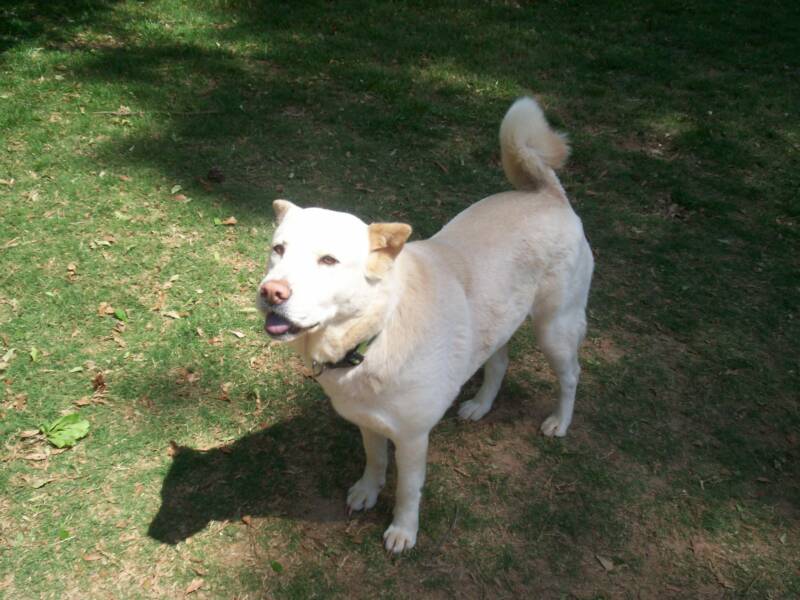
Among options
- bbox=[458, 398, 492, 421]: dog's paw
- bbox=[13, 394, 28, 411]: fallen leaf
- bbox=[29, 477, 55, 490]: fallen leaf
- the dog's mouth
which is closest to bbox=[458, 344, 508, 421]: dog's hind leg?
bbox=[458, 398, 492, 421]: dog's paw

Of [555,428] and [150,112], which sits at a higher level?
[150,112]

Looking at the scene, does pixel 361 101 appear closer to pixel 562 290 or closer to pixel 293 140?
pixel 293 140

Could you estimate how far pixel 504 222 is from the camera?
3041mm

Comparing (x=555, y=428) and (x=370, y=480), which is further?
(x=555, y=428)

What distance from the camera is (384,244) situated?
7.89 feet

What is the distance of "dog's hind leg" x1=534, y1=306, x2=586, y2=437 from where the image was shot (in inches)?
130

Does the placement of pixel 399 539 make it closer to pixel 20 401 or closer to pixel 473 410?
pixel 473 410

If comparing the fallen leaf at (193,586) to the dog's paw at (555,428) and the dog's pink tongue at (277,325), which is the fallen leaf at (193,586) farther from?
the dog's paw at (555,428)

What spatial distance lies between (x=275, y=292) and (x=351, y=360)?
0.49m

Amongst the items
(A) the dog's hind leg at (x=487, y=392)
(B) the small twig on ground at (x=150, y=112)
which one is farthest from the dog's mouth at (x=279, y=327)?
(B) the small twig on ground at (x=150, y=112)

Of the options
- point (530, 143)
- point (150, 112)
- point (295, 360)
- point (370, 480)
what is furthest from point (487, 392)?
point (150, 112)

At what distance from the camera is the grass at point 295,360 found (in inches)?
121

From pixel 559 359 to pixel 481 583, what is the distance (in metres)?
1.22

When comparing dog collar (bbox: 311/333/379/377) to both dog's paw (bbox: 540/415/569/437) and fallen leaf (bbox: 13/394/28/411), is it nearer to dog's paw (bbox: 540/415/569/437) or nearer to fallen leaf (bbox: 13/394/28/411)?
dog's paw (bbox: 540/415/569/437)
